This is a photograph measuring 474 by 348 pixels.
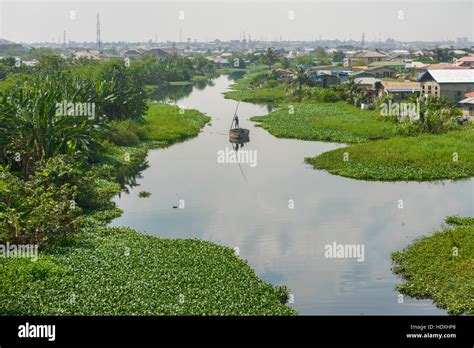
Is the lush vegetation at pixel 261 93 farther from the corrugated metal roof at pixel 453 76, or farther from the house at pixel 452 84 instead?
the house at pixel 452 84

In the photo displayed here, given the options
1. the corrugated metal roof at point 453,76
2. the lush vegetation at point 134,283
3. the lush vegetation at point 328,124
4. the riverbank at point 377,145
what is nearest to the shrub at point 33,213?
the lush vegetation at point 134,283

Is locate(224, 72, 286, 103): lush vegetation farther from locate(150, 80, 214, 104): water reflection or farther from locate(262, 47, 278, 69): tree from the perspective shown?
locate(262, 47, 278, 69): tree

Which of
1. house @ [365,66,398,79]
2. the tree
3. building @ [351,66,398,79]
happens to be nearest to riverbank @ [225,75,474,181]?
building @ [351,66,398,79]

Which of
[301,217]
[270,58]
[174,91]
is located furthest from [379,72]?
[301,217]
